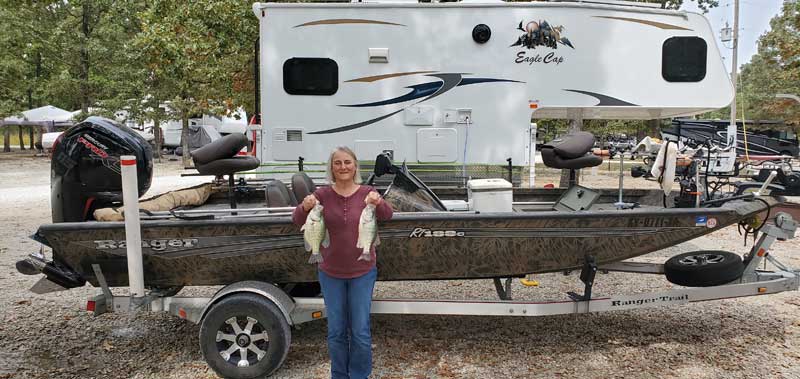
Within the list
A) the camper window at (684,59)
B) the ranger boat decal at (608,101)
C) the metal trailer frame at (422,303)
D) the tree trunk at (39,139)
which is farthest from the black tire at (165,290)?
the tree trunk at (39,139)

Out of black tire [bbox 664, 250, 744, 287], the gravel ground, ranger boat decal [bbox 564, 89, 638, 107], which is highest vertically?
ranger boat decal [bbox 564, 89, 638, 107]

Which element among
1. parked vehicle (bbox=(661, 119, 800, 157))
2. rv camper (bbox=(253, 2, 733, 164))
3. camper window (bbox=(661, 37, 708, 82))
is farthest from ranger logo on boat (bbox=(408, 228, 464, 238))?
parked vehicle (bbox=(661, 119, 800, 157))

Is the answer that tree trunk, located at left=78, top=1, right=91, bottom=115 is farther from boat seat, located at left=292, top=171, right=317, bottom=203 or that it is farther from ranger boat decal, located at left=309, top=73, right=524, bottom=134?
boat seat, located at left=292, top=171, right=317, bottom=203

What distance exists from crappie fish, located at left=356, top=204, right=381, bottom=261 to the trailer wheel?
92 centimetres

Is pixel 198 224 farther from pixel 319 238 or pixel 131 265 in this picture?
pixel 319 238

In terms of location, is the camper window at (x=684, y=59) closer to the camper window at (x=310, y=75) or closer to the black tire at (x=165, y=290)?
the camper window at (x=310, y=75)

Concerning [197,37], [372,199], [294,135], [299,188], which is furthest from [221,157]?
[197,37]

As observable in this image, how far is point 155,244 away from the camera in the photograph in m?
3.71

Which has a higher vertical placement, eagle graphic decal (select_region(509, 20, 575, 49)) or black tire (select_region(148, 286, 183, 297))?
eagle graphic decal (select_region(509, 20, 575, 49))

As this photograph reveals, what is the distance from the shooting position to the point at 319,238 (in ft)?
10.2

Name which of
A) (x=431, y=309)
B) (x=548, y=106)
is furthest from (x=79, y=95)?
(x=431, y=309)

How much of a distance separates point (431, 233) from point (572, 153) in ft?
6.21

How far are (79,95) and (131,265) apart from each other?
2452 centimetres

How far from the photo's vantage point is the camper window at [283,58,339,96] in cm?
684
